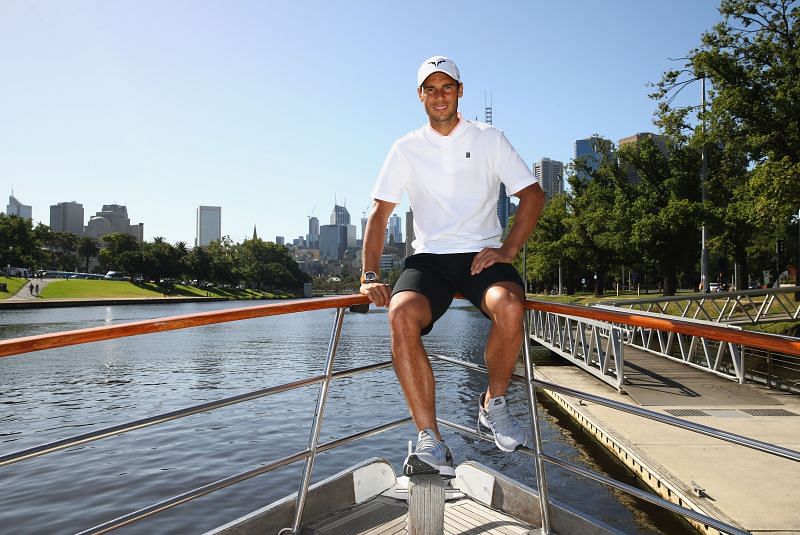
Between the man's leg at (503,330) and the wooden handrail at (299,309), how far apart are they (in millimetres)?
175

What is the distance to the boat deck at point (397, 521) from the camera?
3.13 metres

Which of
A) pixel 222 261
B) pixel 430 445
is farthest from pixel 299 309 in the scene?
pixel 222 261

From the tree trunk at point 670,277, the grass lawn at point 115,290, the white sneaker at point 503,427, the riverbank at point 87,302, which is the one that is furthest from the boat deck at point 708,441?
the grass lawn at point 115,290

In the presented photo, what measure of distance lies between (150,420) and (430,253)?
1.61m

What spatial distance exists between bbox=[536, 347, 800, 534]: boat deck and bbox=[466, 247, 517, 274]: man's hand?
436 cm

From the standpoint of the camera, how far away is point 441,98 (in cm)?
339

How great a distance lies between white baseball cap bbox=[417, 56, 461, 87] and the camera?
333cm

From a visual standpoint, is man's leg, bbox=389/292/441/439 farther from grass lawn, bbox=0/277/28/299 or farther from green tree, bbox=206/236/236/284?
green tree, bbox=206/236/236/284

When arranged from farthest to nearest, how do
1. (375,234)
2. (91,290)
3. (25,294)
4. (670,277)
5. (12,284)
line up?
(91,290)
(12,284)
(25,294)
(670,277)
(375,234)

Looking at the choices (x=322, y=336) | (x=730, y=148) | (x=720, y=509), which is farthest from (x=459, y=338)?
(x=720, y=509)

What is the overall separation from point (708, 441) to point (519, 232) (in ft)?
23.3

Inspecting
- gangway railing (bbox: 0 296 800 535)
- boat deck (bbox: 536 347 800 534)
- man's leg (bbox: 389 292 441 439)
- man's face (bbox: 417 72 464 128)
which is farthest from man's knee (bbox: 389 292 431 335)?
boat deck (bbox: 536 347 800 534)

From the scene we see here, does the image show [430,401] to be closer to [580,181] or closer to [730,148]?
[730,148]

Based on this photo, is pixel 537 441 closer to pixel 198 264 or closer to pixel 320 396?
pixel 320 396
